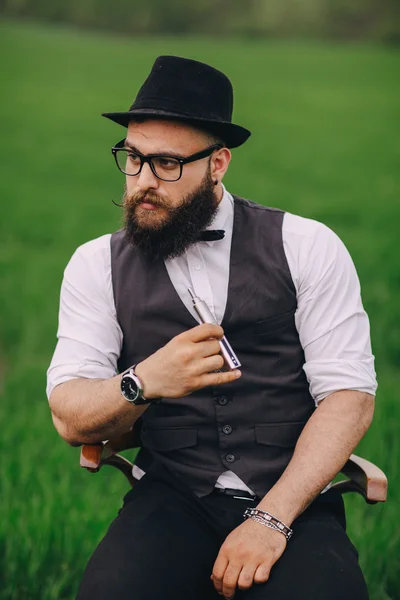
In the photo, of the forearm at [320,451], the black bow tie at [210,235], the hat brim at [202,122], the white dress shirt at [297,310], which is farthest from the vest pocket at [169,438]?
the hat brim at [202,122]

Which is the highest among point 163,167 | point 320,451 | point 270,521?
point 163,167

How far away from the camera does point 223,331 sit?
274 centimetres

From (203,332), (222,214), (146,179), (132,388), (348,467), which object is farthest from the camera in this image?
(222,214)

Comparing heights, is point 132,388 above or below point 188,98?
below

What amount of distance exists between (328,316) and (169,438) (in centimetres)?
61

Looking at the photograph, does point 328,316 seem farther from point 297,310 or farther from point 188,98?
point 188,98

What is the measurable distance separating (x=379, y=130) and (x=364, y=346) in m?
13.0

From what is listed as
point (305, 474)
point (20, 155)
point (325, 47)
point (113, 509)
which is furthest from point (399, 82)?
point (305, 474)

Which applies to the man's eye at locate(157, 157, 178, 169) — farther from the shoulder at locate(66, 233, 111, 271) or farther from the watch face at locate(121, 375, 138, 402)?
the watch face at locate(121, 375, 138, 402)

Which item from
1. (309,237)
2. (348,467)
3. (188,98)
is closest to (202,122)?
(188,98)

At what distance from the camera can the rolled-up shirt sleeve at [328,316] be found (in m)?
2.85

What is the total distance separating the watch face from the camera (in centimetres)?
262

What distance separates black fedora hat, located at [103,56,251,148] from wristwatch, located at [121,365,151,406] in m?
0.78

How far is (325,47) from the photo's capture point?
17.7 m
